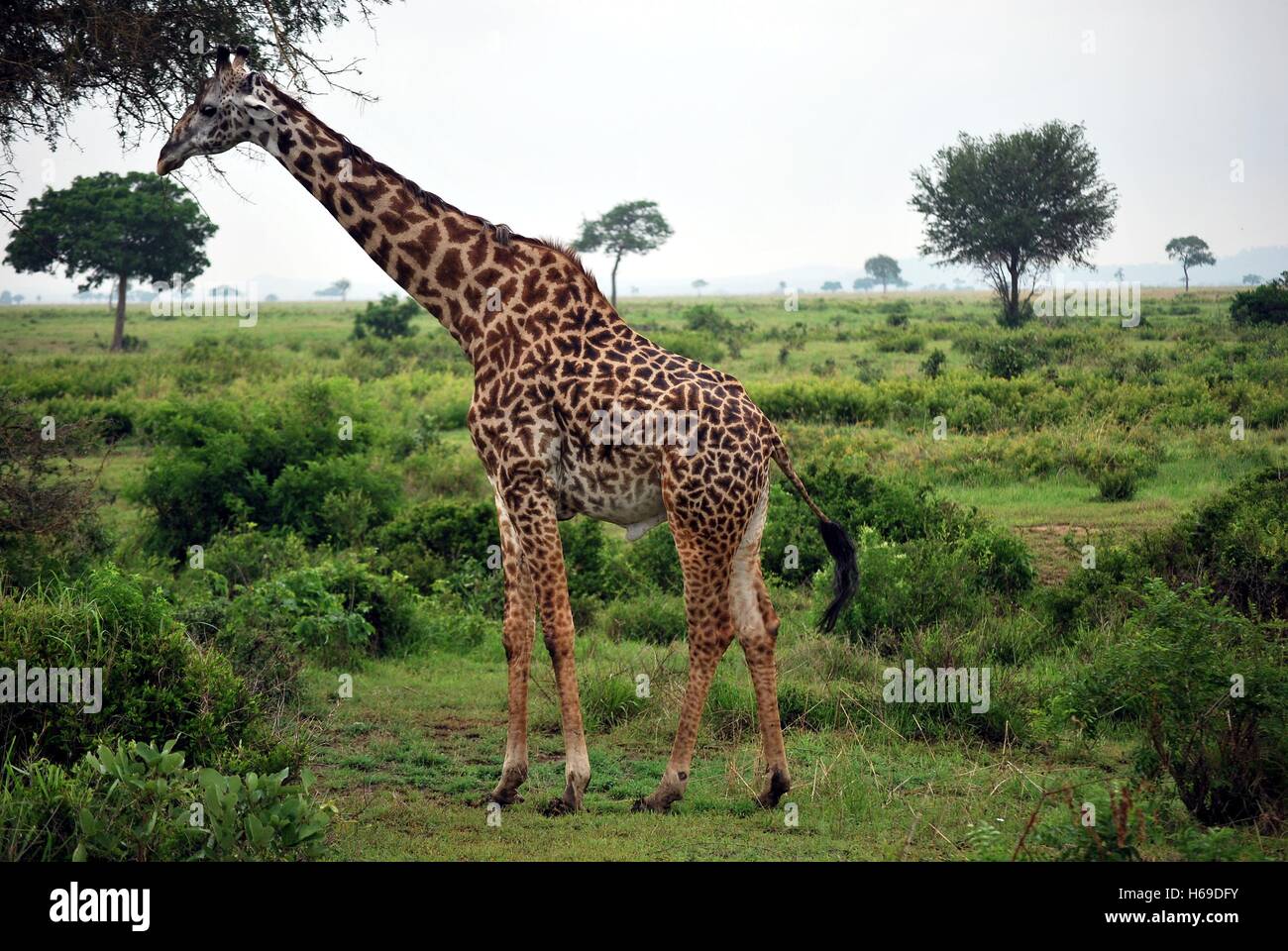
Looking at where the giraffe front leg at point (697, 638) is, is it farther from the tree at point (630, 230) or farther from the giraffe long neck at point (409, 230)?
the tree at point (630, 230)

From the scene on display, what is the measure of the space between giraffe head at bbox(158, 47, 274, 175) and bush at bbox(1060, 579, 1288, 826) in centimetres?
620

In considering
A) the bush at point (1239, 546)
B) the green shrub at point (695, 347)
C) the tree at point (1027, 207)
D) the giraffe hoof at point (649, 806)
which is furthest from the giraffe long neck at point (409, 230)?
the tree at point (1027, 207)

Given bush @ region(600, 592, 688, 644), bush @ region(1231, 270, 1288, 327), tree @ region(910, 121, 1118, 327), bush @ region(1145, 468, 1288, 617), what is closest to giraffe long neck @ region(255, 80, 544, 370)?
bush @ region(600, 592, 688, 644)

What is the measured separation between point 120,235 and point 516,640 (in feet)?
152

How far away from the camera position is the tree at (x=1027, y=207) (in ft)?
141

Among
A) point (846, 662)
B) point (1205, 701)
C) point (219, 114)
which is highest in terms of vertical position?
point (219, 114)

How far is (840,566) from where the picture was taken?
8.58 m

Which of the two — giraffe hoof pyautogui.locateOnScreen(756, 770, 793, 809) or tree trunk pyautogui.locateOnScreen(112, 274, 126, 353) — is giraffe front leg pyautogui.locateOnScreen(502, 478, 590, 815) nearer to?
giraffe hoof pyautogui.locateOnScreen(756, 770, 793, 809)

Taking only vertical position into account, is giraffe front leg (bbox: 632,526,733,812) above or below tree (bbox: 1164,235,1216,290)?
below

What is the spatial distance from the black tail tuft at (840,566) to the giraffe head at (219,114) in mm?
4496

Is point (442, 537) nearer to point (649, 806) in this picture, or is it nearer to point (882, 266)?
point (649, 806)

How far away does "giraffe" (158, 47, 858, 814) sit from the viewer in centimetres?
748

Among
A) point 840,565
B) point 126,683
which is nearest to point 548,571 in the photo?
point 840,565

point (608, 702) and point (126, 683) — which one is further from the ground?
point (126, 683)
